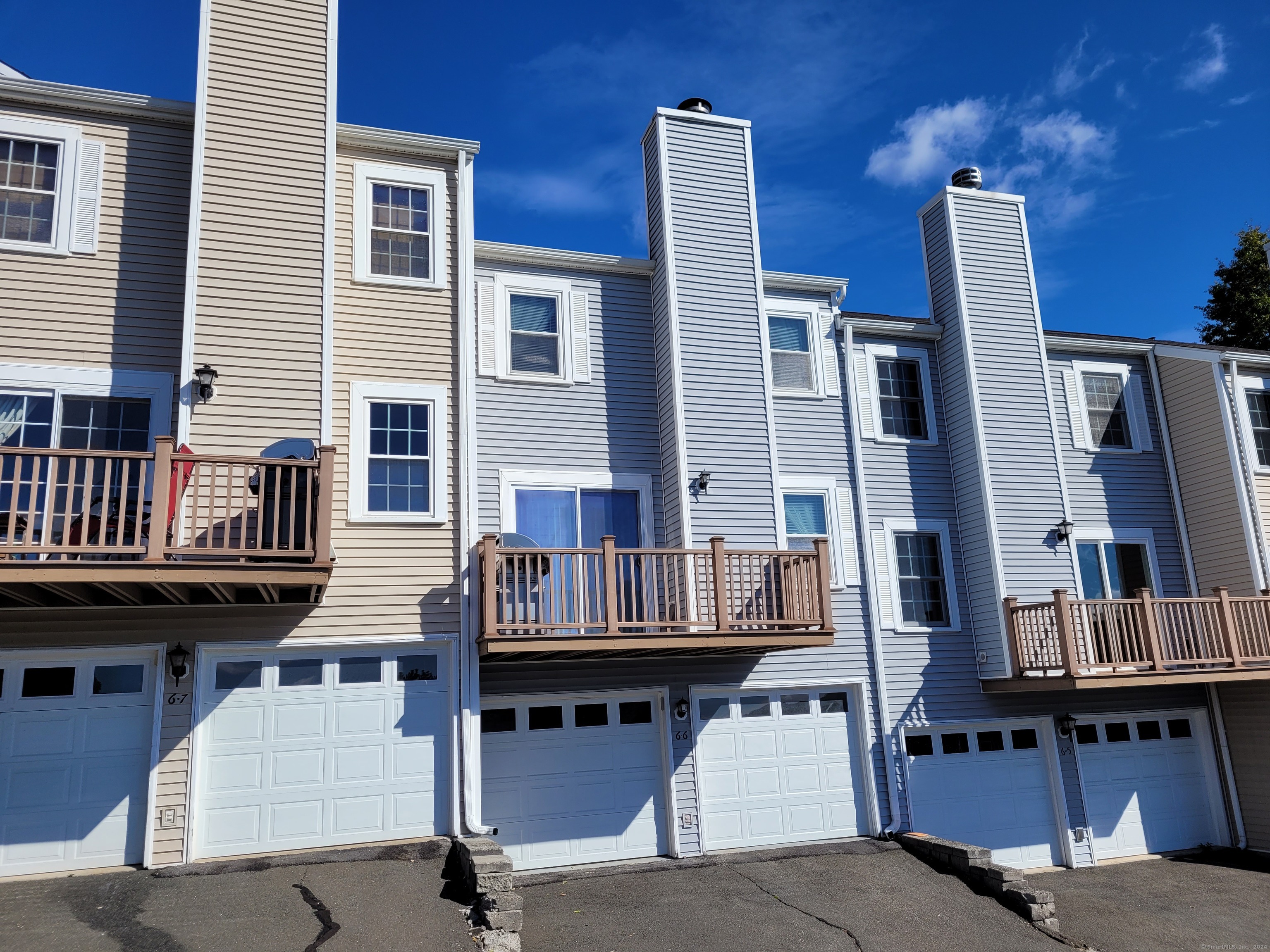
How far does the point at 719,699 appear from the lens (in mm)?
12133

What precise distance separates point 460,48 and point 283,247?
433 cm

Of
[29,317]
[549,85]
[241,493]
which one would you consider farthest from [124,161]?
[549,85]

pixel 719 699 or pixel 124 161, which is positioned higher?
pixel 124 161

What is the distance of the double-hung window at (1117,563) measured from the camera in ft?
48.4

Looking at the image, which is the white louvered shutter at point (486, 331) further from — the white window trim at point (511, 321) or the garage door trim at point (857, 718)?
the garage door trim at point (857, 718)

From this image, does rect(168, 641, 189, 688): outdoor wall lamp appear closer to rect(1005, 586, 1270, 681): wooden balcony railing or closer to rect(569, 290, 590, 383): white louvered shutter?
rect(569, 290, 590, 383): white louvered shutter

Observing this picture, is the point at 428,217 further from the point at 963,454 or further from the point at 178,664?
the point at 963,454

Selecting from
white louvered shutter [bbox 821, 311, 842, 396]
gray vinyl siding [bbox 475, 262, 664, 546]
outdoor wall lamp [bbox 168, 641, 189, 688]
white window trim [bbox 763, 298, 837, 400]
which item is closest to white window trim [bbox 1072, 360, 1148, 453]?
white louvered shutter [bbox 821, 311, 842, 396]

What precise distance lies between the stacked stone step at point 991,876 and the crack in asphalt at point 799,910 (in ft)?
7.24

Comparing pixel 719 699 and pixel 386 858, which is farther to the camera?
pixel 719 699

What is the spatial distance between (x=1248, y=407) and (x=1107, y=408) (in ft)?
7.51

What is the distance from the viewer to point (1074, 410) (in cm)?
1544

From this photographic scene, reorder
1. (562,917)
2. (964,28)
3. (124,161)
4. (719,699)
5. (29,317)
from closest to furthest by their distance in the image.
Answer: (562,917)
(29,317)
(124,161)
(719,699)
(964,28)

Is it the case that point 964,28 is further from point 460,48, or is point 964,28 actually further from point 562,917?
point 562,917
